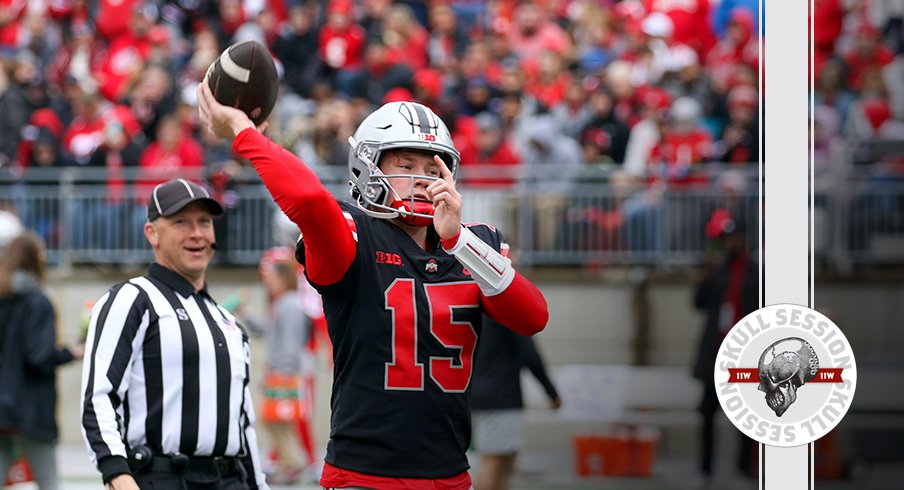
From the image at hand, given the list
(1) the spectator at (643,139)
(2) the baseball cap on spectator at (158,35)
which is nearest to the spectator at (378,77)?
(1) the spectator at (643,139)

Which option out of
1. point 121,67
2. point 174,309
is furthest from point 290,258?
point 174,309

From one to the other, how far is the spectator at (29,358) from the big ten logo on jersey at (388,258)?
3.78 meters

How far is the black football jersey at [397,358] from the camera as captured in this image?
12.2 ft

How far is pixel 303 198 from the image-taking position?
3494mm

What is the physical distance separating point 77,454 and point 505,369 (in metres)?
5.57

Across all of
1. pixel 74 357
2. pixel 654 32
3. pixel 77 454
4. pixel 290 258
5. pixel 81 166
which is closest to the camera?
pixel 74 357

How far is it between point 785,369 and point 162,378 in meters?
1.99

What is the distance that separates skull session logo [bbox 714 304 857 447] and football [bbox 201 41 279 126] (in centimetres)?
132

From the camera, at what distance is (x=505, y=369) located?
770 cm

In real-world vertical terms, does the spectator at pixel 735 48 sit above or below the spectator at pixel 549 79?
above

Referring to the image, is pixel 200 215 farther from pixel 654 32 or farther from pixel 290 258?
pixel 654 32

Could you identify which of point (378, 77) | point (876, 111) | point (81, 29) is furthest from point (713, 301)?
point (81, 29)

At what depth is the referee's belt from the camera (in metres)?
4.46

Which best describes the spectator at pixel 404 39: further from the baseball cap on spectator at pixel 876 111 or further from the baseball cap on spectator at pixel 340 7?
the baseball cap on spectator at pixel 876 111
